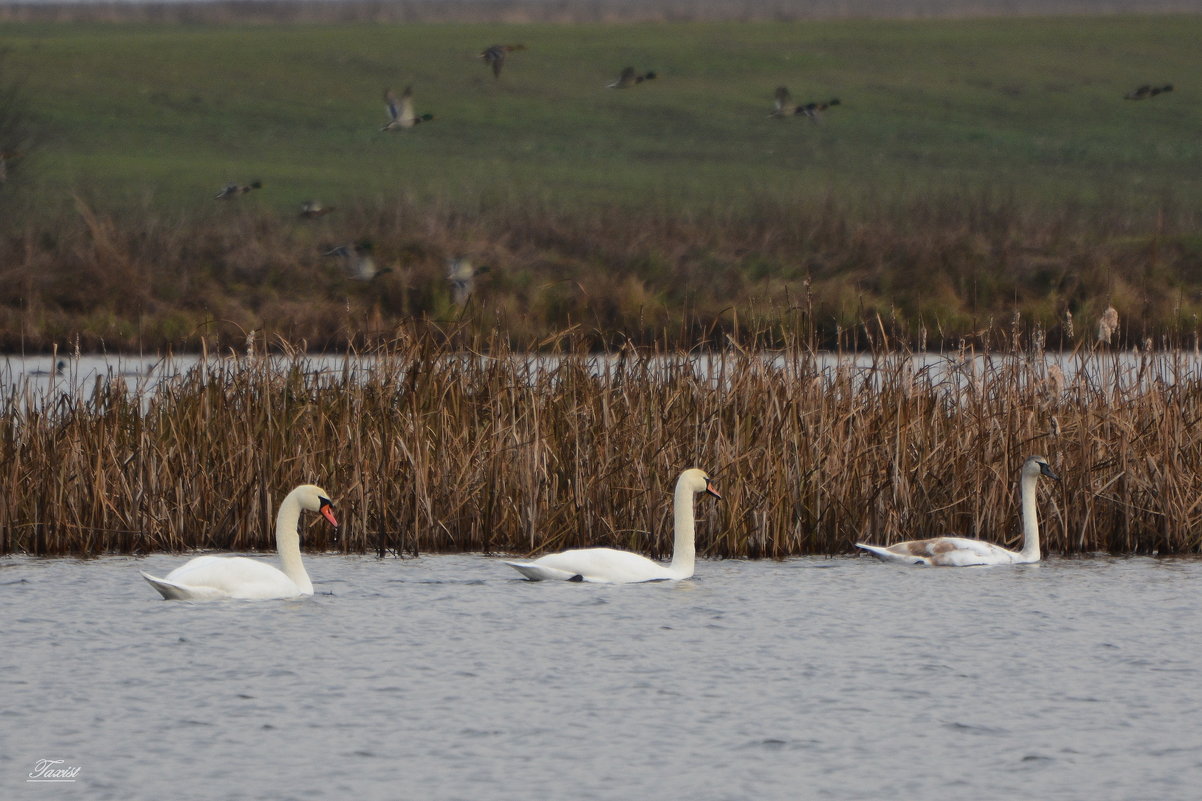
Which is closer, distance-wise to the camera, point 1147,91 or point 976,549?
point 976,549

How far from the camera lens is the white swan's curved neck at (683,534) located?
1133 cm

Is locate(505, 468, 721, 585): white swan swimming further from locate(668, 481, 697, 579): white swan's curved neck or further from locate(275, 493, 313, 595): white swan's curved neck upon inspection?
locate(275, 493, 313, 595): white swan's curved neck

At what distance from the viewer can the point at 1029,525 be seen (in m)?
12.2

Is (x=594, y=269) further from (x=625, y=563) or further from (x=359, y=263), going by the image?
(x=625, y=563)

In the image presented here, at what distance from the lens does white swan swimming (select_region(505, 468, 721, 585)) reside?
1109cm

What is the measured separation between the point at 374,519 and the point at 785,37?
230ft

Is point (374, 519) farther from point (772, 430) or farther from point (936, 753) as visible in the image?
point (936, 753)

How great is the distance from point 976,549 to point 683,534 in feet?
6.37

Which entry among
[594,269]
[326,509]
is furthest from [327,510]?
[594,269]

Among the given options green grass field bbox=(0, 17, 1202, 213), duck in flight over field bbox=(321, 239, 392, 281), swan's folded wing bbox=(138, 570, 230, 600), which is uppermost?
green grass field bbox=(0, 17, 1202, 213)

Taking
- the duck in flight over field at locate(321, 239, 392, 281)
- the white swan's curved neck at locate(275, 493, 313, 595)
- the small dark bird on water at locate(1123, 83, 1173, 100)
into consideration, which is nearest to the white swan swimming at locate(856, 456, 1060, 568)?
the white swan's curved neck at locate(275, 493, 313, 595)

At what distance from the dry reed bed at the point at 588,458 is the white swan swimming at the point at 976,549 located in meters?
0.56

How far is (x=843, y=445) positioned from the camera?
12.6 meters

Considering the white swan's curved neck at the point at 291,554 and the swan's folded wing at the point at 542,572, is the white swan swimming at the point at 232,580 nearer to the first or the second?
the white swan's curved neck at the point at 291,554
